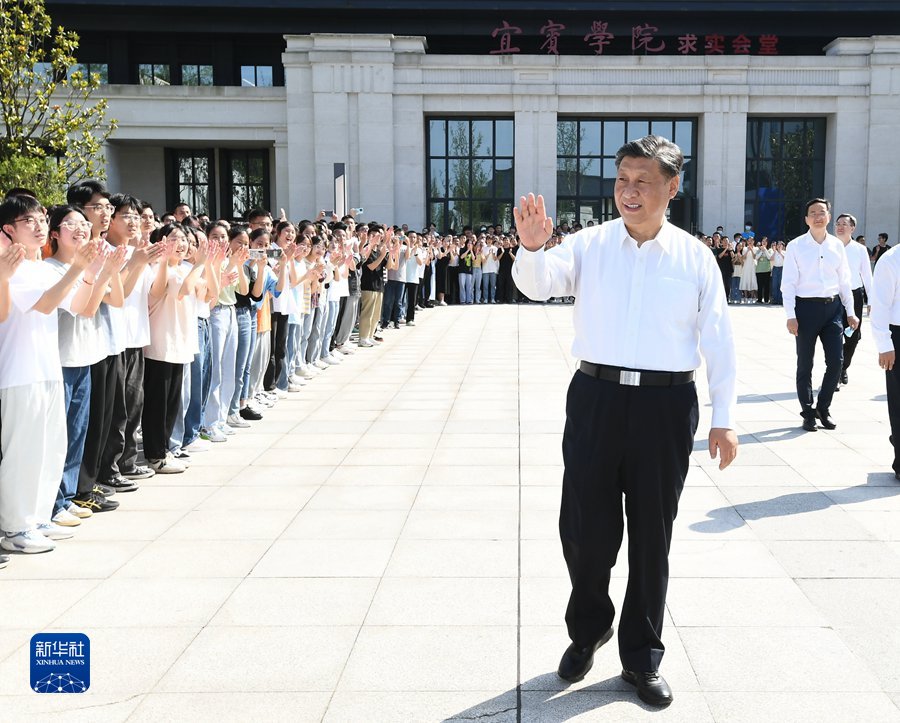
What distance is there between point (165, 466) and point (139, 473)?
259 millimetres

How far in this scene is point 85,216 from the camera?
6.66 m

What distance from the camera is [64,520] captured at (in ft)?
20.6

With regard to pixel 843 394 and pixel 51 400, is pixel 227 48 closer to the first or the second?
pixel 843 394

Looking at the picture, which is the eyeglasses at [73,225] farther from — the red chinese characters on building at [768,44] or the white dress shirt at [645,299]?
the red chinese characters on building at [768,44]

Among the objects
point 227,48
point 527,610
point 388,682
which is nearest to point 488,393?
point 527,610

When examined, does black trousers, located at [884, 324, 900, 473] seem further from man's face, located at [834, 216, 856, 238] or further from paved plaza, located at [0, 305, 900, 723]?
man's face, located at [834, 216, 856, 238]

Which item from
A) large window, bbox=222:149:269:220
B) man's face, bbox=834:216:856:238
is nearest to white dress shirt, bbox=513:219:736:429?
man's face, bbox=834:216:856:238

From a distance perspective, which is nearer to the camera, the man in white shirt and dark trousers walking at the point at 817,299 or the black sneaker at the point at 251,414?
the man in white shirt and dark trousers walking at the point at 817,299

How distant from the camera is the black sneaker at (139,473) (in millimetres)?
7657

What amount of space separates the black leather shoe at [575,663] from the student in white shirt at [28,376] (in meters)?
3.35

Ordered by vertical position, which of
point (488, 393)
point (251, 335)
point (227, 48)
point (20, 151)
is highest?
point (227, 48)

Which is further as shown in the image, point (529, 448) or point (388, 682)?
point (529, 448)

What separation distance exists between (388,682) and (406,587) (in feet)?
3.65

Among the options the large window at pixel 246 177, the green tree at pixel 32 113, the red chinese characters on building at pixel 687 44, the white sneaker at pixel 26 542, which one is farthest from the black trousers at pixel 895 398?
the large window at pixel 246 177
